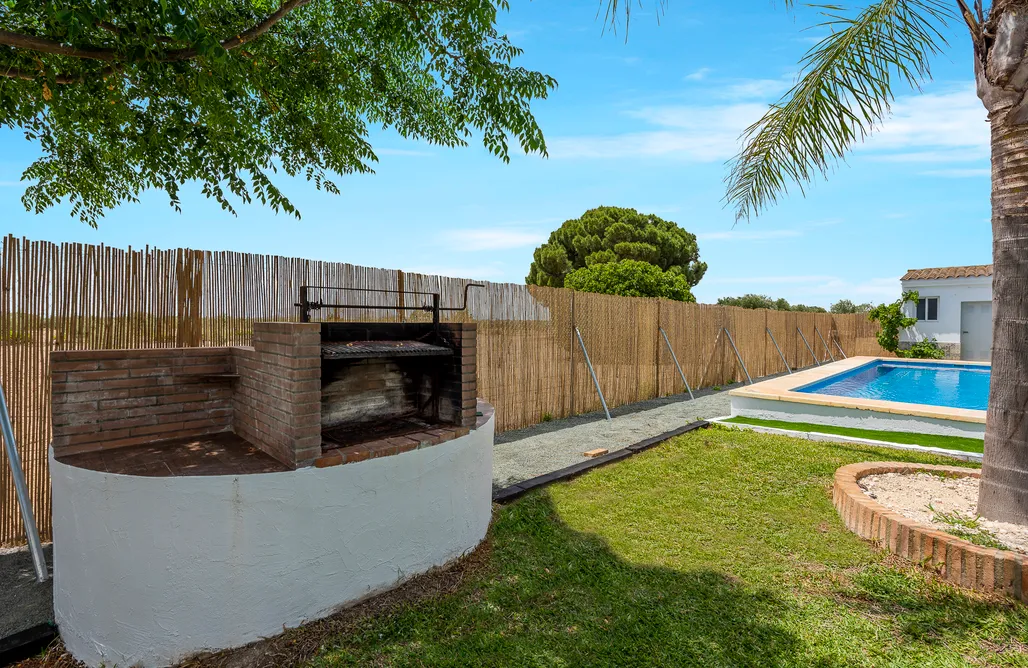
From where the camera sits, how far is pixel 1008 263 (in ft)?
11.1

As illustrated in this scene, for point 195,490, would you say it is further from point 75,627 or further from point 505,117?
point 505,117

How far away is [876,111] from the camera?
4.45m

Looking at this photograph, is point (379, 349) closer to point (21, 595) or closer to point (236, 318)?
point (236, 318)

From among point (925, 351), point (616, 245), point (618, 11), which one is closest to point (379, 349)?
point (618, 11)

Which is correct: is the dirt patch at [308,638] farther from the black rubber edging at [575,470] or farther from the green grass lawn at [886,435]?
the green grass lawn at [886,435]

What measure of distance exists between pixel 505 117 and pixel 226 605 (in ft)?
16.8

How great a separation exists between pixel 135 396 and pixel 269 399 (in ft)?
3.21

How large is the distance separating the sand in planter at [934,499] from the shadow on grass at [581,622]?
1.72 meters

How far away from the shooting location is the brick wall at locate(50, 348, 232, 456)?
2855 mm

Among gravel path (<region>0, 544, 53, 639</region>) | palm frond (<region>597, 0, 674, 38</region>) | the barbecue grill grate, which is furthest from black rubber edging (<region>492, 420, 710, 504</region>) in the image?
palm frond (<region>597, 0, 674, 38</region>)

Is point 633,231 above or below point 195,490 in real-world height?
above

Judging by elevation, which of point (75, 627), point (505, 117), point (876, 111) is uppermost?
point (505, 117)

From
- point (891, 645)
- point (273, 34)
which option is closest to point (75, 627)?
point (891, 645)

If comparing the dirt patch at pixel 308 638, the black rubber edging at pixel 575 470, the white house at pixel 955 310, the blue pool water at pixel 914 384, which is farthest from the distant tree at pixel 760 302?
the dirt patch at pixel 308 638
